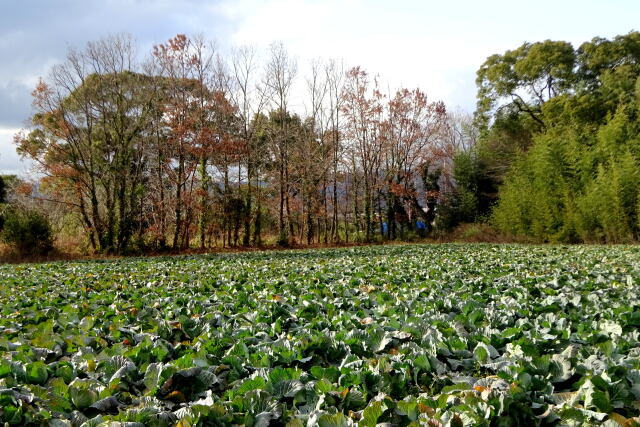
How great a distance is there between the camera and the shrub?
15.8 metres

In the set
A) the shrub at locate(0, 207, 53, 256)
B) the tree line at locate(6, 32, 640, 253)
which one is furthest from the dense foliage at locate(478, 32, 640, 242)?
the shrub at locate(0, 207, 53, 256)

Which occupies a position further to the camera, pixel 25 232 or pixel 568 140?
pixel 568 140

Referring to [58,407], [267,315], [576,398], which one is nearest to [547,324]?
[576,398]

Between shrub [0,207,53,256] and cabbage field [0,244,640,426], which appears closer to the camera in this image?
cabbage field [0,244,640,426]

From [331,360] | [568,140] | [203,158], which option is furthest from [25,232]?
[568,140]

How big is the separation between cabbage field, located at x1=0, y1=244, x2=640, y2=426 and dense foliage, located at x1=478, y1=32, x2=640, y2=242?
12102mm

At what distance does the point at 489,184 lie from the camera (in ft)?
89.9

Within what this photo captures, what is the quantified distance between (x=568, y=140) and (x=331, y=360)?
18245mm

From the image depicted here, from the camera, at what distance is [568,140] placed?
57.4 ft

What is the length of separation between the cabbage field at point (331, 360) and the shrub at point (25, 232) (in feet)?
43.3

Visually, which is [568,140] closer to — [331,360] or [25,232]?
[331,360]

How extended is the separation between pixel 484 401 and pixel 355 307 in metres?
2.30

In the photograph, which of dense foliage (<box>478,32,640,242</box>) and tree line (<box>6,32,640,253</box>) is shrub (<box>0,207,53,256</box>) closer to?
tree line (<box>6,32,640,253</box>)

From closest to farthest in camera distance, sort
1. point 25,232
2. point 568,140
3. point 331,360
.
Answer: point 331,360, point 25,232, point 568,140
